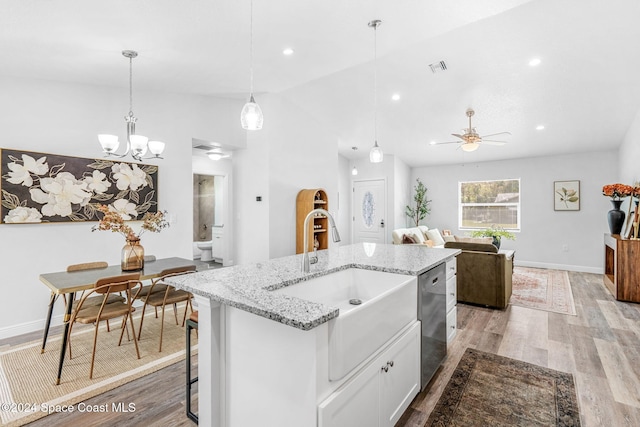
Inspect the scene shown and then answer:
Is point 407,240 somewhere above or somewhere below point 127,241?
below

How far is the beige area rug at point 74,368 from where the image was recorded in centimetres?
201

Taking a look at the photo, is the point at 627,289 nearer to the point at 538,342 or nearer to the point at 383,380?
the point at 538,342

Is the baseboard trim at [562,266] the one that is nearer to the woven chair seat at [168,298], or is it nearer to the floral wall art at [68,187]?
the woven chair seat at [168,298]

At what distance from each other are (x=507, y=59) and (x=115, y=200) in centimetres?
497

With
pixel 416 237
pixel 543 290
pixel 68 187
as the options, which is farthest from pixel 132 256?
pixel 543 290

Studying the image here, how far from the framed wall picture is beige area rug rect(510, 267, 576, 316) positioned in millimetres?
1353

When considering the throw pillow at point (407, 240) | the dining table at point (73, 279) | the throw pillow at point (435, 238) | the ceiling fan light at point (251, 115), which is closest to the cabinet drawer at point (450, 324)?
the ceiling fan light at point (251, 115)

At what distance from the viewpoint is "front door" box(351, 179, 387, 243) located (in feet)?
25.4

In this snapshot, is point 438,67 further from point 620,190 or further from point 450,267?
point 620,190

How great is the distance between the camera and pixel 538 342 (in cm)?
295

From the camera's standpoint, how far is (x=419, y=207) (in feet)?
26.5

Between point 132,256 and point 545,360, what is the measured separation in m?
3.77

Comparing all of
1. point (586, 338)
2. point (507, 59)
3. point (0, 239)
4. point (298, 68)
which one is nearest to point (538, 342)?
point (586, 338)

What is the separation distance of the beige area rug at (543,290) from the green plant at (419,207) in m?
2.46
